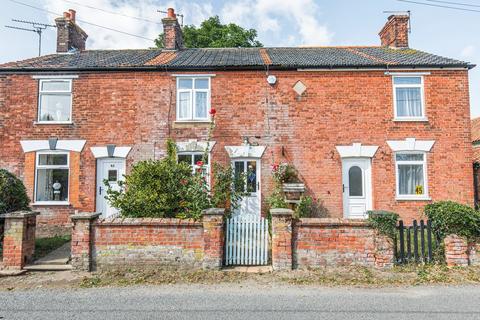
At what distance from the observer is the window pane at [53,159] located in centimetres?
1173

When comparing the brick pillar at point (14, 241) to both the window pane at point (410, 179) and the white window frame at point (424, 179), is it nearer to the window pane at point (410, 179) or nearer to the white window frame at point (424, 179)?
the white window frame at point (424, 179)

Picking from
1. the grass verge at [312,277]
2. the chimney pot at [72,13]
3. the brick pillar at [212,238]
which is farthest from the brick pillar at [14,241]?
the chimney pot at [72,13]

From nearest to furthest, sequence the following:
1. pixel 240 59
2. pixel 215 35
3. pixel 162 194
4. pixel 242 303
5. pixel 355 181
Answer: pixel 242 303 < pixel 162 194 < pixel 355 181 < pixel 240 59 < pixel 215 35

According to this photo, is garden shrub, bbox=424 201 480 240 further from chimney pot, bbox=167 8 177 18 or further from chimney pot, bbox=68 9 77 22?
chimney pot, bbox=68 9 77 22

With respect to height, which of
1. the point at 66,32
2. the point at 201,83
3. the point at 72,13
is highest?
→ the point at 72,13

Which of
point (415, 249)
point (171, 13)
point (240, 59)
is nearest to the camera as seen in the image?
point (415, 249)

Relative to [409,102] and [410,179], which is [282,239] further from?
[409,102]

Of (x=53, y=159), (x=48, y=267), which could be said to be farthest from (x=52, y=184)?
(x=48, y=267)

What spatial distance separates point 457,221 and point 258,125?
22.8 ft

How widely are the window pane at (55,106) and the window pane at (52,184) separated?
6.70ft

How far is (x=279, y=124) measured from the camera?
11.7 metres

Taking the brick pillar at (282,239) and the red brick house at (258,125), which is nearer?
the brick pillar at (282,239)

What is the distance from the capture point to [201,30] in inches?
1016

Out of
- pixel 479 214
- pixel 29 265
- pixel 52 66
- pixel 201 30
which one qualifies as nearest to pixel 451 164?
pixel 479 214
